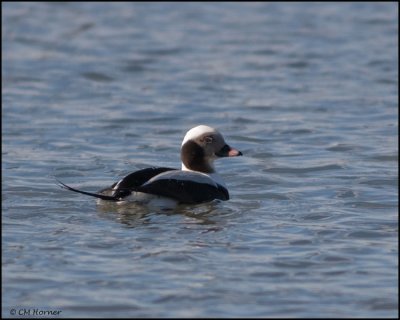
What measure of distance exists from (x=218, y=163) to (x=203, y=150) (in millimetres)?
1730

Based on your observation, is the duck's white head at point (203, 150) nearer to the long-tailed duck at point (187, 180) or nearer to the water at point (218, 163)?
the long-tailed duck at point (187, 180)

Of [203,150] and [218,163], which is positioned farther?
[218,163]

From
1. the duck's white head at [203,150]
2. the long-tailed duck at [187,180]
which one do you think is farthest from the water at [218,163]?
the duck's white head at [203,150]

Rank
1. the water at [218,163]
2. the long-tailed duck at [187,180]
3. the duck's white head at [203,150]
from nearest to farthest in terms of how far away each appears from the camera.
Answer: the water at [218,163]
the long-tailed duck at [187,180]
the duck's white head at [203,150]

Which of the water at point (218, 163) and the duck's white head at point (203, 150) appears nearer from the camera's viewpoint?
the water at point (218, 163)

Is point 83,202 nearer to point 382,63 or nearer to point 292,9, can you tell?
point 382,63

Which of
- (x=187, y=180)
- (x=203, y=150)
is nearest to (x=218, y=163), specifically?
(x=203, y=150)

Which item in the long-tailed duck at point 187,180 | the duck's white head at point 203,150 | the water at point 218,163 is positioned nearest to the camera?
the water at point 218,163

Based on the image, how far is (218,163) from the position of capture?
12.7 m

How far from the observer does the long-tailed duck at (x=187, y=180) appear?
1007 centimetres

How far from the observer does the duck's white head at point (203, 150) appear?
432 inches

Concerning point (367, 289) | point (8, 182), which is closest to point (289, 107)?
point (8, 182)

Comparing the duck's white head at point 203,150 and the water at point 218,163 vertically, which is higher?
the duck's white head at point 203,150

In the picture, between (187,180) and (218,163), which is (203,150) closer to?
(187,180)
